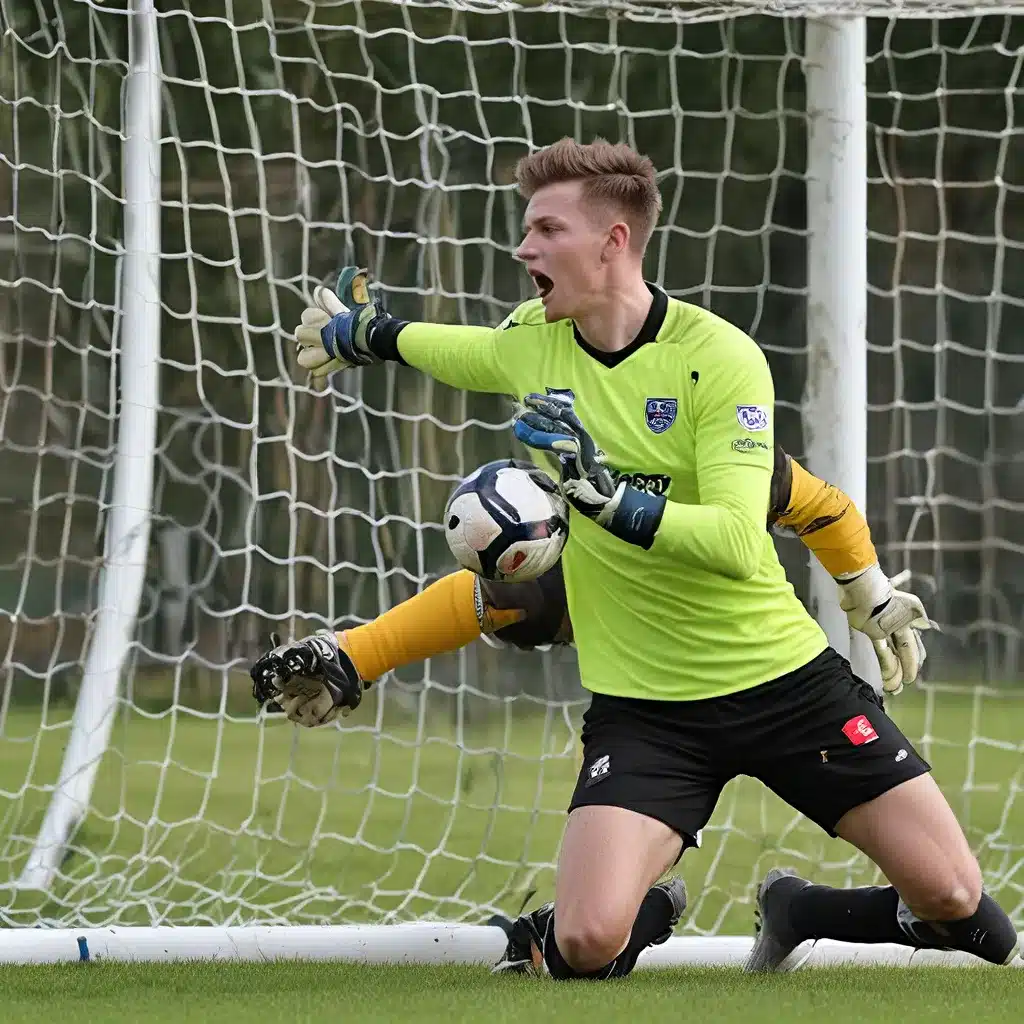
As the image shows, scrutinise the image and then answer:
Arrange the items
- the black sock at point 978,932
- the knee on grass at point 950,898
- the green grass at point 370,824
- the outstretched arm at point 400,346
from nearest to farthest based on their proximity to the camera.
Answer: the knee on grass at point 950,898 → the black sock at point 978,932 → the outstretched arm at point 400,346 → the green grass at point 370,824

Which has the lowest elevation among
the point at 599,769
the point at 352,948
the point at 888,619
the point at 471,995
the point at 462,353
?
the point at 352,948

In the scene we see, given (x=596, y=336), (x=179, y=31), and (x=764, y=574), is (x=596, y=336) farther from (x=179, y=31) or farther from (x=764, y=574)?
(x=179, y=31)

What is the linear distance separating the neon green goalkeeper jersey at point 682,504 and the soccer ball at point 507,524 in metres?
0.20

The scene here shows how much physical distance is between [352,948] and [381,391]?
6.90 metres

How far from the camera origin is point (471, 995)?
12.2ft

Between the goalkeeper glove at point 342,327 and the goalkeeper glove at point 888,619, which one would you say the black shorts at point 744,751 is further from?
the goalkeeper glove at point 342,327

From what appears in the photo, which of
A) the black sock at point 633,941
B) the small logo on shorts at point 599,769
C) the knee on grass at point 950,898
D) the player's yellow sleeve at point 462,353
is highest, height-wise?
the player's yellow sleeve at point 462,353

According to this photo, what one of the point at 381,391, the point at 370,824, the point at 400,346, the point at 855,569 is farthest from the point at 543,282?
the point at 381,391

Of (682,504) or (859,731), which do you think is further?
(859,731)

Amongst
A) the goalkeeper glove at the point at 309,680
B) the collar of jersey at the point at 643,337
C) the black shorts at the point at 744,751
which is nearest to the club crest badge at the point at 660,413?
the collar of jersey at the point at 643,337

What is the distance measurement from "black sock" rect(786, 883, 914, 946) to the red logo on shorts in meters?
0.40

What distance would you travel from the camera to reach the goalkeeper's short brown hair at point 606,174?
392 cm

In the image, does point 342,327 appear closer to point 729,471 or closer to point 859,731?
point 729,471

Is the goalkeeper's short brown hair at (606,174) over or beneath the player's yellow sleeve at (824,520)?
over
